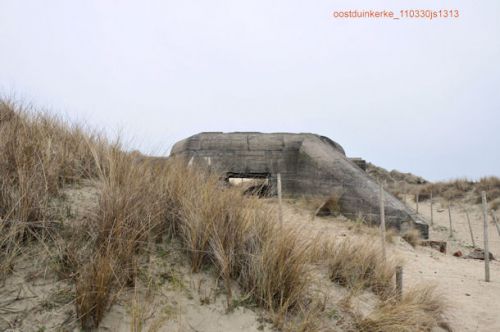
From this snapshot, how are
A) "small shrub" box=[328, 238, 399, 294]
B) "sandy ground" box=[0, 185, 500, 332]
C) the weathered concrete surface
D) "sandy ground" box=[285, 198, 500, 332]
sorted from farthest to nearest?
the weathered concrete surface
"sandy ground" box=[285, 198, 500, 332]
"small shrub" box=[328, 238, 399, 294]
"sandy ground" box=[0, 185, 500, 332]

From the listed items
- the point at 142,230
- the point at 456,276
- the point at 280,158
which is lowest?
the point at 456,276

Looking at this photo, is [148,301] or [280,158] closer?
[148,301]

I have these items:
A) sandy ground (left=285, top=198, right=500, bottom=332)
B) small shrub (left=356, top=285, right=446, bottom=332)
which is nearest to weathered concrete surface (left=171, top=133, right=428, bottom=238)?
sandy ground (left=285, top=198, right=500, bottom=332)

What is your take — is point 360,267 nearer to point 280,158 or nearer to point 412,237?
point 412,237

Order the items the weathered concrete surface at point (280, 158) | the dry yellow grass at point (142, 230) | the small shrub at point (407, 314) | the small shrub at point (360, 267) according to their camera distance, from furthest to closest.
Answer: the weathered concrete surface at point (280, 158) → the small shrub at point (360, 267) → the small shrub at point (407, 314) → the dry yellow grass at point (142, 230)

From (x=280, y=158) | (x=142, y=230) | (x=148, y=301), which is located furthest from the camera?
(x=280, y=158)

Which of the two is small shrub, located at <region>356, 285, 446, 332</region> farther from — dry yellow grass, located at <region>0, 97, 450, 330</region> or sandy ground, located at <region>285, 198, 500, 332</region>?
sandy ground, located at <region>285, 198, 500, 332</region>

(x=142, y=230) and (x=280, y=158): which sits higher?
(x=280, y=158)

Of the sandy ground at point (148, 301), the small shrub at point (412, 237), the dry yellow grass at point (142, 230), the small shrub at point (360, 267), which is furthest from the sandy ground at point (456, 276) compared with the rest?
the sandy ground at point (148, 301)

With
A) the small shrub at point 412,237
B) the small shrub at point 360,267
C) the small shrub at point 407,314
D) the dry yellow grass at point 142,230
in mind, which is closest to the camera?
the dry yellow grass at point 142,230

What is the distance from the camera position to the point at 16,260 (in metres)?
2.24

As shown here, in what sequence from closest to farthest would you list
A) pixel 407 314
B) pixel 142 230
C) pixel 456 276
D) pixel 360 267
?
pixel 142 230, pixel 407 314, pixel 360 267, pixel 456 276

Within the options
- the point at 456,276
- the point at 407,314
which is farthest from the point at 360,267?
the point at 456,276

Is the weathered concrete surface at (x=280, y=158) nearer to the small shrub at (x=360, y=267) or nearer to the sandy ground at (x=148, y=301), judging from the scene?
the small shrub at (x=360, y=267)
